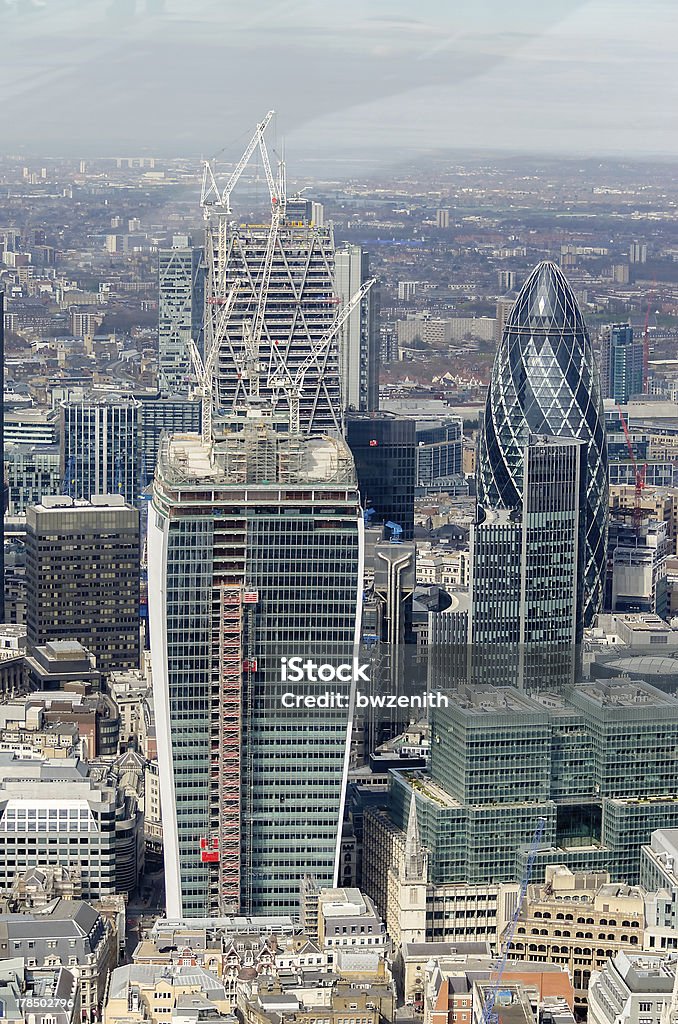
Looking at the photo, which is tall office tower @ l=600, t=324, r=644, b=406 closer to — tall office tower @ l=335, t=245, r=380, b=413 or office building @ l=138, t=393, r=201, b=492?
tall office tower @ l=335, t=245, r=380, b=413

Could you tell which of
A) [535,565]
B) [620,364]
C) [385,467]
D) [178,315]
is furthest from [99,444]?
[535,565]

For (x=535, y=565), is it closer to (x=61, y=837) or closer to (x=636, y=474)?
(x=636, y=474)

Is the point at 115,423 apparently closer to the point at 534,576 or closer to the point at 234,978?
the point at 534,576

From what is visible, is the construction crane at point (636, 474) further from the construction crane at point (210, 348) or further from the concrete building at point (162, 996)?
the concrete building at point (162, 996)

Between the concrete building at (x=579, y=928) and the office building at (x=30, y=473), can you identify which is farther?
the office building at (x=30, y=473)

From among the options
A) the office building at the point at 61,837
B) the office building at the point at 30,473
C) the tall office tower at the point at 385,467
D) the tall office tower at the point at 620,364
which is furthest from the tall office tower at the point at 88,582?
the office building at the point at 61,837

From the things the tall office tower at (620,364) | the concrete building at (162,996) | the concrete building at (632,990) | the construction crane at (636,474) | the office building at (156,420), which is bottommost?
the concrete building at (162,996)

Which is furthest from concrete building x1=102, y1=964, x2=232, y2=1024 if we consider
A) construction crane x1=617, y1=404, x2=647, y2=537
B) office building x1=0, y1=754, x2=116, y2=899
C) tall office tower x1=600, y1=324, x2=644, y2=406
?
tall office tower x1=600, y1=324, x2=644, y2=406
